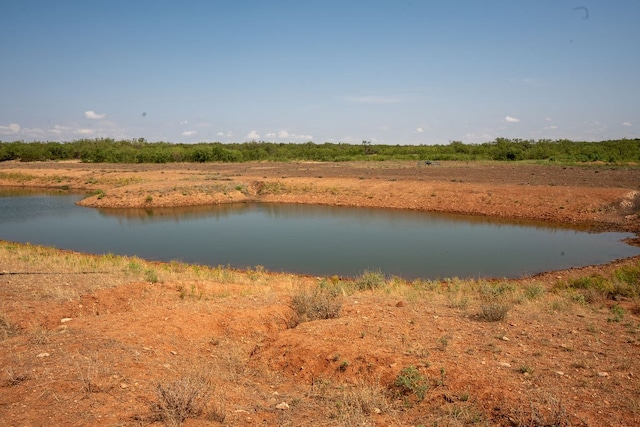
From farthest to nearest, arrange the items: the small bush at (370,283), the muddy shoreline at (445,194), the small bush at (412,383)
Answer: the muddy shoreline at (445,194) < the small bush at (370,283) < the small bush at (412,383)

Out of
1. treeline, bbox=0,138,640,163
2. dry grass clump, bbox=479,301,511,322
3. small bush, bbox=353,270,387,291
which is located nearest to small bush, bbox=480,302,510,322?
dry grass clump, bbox=479,301,511,322

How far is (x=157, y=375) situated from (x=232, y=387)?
100cm

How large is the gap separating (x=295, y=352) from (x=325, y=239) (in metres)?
15.2

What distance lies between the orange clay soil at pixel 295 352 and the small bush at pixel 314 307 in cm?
25

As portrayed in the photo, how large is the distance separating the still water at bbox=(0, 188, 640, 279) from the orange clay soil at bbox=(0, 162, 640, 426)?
17.6 feet

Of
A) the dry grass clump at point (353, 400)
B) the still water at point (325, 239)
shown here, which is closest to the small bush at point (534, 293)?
the still water at point (325, 239)

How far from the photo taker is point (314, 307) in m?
8.41

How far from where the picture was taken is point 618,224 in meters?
23.9

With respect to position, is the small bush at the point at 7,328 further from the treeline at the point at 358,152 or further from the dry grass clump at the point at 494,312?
the treeline at the point at 358,152

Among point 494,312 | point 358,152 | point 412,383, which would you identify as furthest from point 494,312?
point 358,152

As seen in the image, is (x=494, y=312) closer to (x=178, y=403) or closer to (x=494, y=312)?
(x=494, y=312)

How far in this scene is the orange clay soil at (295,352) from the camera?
502cm

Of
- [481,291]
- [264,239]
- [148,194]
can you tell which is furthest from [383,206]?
[481,291]

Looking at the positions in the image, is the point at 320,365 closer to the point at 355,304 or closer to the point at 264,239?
the point at 355,304
